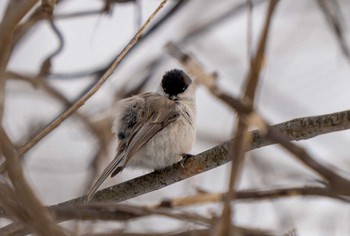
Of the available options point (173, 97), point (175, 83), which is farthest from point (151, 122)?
point (175, 83)

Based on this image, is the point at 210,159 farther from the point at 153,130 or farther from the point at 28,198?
the point at 28,198

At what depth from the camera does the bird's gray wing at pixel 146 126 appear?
3412mm

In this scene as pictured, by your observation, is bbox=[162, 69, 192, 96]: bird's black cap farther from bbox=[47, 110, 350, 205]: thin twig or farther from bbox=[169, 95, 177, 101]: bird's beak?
bbox=[47, 110, 350, 205]: thin twig

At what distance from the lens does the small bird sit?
3465 millimetres

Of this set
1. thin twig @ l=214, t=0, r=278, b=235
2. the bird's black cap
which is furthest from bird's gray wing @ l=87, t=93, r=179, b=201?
thin twig @ l=214, t=0, r=278, b=235

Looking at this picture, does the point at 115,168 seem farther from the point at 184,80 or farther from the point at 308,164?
the point at 308,164

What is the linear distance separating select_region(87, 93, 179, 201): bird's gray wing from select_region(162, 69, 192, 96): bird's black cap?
0.15 m

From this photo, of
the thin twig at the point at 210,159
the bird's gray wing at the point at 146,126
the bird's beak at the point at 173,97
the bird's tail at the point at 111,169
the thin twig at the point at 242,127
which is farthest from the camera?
the bird's beak at the point at 173,97

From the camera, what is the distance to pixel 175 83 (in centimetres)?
405

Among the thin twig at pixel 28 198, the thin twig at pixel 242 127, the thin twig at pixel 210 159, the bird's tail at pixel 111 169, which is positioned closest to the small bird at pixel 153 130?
the bird's tail at pixel 111 169

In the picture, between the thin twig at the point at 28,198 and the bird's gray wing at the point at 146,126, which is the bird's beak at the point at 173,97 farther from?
the thin twig at the point at 28,198

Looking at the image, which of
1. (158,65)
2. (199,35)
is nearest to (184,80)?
(158,65)

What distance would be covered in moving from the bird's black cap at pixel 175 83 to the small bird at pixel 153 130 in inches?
2.7

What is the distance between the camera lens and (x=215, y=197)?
148 cm
